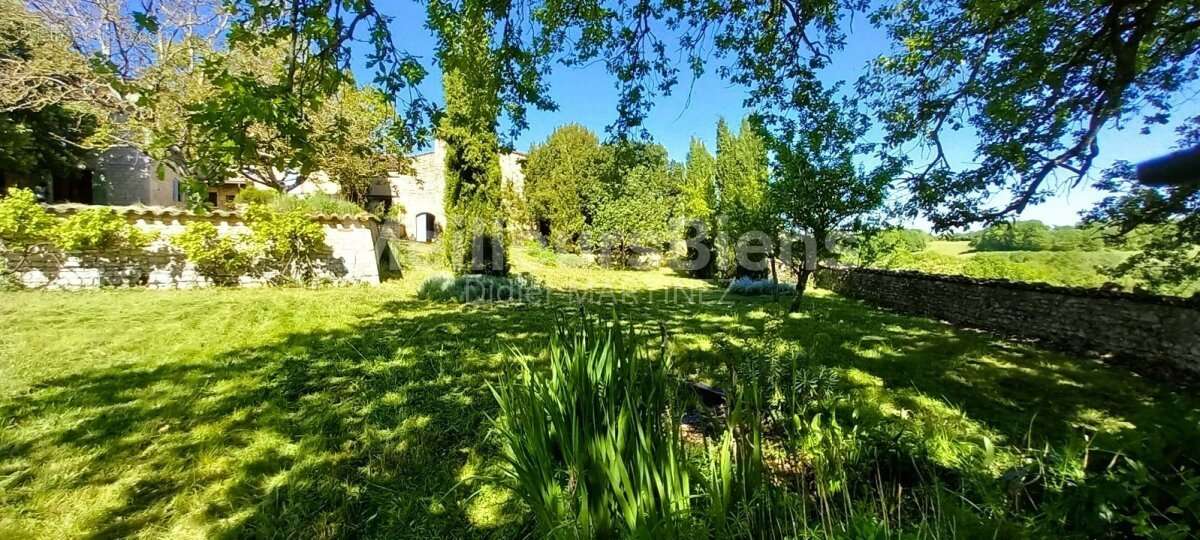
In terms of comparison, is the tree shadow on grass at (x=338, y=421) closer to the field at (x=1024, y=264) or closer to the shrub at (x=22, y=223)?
the field at (x=1024, y=264)

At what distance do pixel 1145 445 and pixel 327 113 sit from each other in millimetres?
17897

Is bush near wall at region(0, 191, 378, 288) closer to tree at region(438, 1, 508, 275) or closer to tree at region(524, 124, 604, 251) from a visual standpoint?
tree at region(438, 1, 508, 275)

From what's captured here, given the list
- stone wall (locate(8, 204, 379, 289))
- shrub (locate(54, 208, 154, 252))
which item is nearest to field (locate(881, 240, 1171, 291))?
stone wall (locate(8, 204, 379, 289))

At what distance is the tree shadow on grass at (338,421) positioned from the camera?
2.25 meters

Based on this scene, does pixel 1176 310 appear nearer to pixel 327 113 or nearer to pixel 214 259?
pixel 214 259

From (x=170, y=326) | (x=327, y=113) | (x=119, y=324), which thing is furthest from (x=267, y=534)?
(x=327, y=113)

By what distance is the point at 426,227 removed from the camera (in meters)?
23.8

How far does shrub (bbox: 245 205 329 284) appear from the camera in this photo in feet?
29.3

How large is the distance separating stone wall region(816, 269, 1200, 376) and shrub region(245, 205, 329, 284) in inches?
525

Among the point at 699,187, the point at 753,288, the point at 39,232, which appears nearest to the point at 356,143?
the point at 39,232

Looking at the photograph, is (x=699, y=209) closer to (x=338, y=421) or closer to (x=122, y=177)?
(x=338, y=421)

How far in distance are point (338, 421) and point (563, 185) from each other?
18705 mm

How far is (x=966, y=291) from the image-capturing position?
8.66m

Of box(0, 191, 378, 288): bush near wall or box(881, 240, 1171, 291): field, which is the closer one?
box(0, 191, 378, 288): bush near wall
